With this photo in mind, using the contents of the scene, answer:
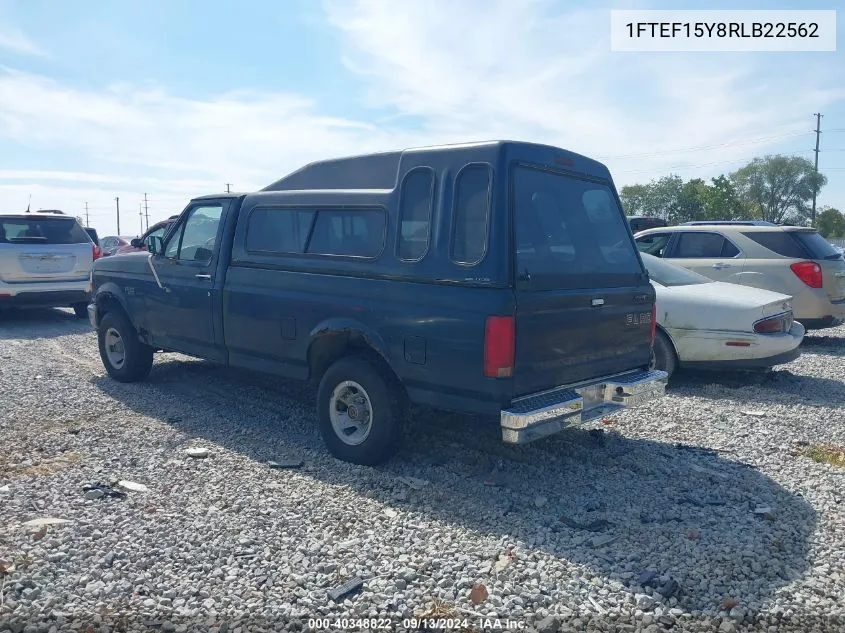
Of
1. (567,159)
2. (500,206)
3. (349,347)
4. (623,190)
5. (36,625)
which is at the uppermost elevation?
(623,190)

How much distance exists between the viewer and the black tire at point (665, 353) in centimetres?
748

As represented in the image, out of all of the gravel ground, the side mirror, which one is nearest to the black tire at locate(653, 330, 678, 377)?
the gravel ground

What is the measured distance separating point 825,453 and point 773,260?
4792mm

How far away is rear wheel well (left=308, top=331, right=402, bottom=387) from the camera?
4.96 metres

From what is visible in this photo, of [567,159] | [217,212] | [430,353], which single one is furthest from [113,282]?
[567,159]

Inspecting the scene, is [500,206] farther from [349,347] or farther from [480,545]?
[480,545]

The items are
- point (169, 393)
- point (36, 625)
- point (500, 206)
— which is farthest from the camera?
point (169, 393)

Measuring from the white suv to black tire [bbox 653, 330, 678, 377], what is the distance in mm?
2229

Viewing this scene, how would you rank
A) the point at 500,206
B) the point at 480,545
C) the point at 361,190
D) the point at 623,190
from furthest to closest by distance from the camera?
the point at 623,190, the point at 361,190, the point at 500,206, the point at 480,545

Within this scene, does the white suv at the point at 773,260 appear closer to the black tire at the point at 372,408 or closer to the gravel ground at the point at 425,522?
the gravel ground at the point at 425,522

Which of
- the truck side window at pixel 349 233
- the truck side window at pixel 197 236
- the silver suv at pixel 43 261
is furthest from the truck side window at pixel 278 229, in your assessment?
the silver suv at pixel 43 261

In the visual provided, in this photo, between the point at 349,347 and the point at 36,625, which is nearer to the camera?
the point at 36,625

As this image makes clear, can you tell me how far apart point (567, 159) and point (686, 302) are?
125 inches

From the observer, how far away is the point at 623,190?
87562 millimetres
